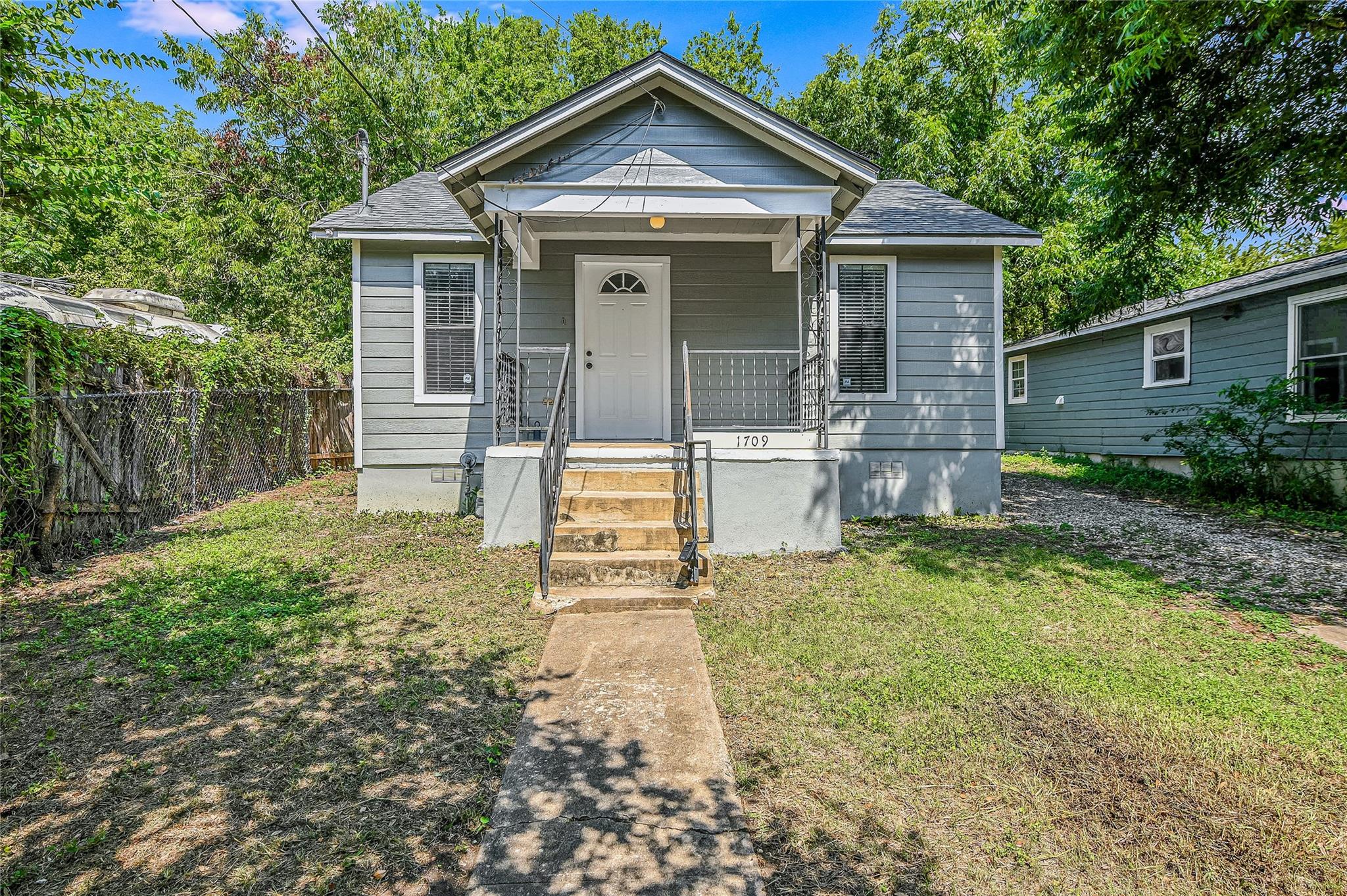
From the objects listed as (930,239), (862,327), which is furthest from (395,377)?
(930,239)

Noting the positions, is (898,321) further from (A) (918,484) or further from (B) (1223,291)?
(B) (1223,291)

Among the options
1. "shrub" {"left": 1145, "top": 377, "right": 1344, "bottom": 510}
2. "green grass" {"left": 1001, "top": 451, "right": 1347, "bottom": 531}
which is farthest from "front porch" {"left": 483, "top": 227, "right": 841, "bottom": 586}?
"shrub" {"left": 1145, "top": 377, "right": 1344, "bottom": 510}

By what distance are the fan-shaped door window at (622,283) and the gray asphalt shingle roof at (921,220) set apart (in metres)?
2.54

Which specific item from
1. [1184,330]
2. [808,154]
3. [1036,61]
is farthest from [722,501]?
[1184,330]

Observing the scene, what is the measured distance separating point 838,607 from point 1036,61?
8.06 m

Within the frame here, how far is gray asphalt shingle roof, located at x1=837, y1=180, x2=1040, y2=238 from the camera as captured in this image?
790 cm

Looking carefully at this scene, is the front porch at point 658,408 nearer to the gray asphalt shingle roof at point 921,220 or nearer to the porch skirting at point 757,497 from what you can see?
the porch skirting at point 757,497

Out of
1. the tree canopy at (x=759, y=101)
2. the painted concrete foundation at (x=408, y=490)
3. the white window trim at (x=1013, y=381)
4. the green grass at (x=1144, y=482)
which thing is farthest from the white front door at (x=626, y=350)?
the white window trim at (x=1013, y=381)

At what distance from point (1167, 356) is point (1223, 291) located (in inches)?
68.7

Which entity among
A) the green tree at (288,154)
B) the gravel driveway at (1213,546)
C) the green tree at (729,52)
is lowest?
the gravel driveway at (1213,546)

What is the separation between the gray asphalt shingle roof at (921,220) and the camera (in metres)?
7.90

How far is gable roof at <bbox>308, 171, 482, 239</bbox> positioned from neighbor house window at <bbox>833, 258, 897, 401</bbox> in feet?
14.9

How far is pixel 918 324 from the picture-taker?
823cm

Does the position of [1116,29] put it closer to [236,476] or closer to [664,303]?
[664,303]
